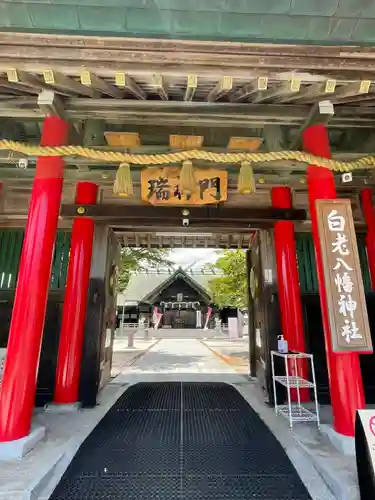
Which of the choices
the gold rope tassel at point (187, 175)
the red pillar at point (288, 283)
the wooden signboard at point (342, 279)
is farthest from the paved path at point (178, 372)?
the gold rope tassel at point (187, 175)

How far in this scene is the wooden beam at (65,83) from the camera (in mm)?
2959

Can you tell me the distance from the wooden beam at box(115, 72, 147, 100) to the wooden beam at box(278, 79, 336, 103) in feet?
5.60

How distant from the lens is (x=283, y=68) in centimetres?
300

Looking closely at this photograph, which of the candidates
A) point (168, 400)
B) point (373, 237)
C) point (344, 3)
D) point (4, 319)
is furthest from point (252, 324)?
point (344, 3)

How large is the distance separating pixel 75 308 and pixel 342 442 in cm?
377

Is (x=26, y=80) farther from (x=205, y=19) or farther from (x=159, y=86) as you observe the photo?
(x=205, y=19)

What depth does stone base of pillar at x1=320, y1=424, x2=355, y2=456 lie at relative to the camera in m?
2.58

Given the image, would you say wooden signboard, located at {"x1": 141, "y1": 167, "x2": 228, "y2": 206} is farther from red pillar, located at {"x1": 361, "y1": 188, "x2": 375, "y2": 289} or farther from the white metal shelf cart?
red pillar, located at {"x1": 361, "y1": 188, "x2": 375, "y2": 289}

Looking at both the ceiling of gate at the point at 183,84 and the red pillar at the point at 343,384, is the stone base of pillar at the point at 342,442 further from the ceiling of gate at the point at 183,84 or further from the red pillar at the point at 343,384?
the ceiling of gate at the point at 183,84

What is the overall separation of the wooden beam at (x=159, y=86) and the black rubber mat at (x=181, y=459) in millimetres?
3810

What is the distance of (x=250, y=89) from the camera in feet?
10.5

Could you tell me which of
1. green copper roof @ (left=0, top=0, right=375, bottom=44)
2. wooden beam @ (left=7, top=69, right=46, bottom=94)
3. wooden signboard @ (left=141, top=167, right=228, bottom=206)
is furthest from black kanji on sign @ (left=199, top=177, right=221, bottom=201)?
wooden beam @ (left=7, top=69, right=46, bottom=94)

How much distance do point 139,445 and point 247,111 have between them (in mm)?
4060

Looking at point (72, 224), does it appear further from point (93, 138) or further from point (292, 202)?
point (292, 202)
